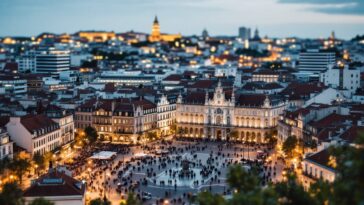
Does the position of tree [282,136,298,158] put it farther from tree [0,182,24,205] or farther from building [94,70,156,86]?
building [94,70,156,86]

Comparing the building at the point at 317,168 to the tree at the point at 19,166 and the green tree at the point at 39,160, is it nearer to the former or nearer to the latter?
the tree at the point at 19,166

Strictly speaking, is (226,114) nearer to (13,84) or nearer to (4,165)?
(4,165)

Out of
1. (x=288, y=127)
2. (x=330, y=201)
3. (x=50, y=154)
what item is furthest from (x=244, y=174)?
(x=288, y=127)

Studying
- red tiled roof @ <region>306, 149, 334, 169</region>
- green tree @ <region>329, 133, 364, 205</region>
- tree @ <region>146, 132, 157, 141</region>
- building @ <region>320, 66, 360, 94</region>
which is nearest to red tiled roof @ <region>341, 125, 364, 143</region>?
red tiled roof @ <region>306, 149, 334, 169</region>

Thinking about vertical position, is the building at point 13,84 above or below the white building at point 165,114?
above

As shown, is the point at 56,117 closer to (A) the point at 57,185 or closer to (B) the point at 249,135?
(B) the point at 249,135

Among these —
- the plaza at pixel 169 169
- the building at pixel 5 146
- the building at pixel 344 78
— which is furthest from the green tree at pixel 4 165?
the building at pixel 344 78
